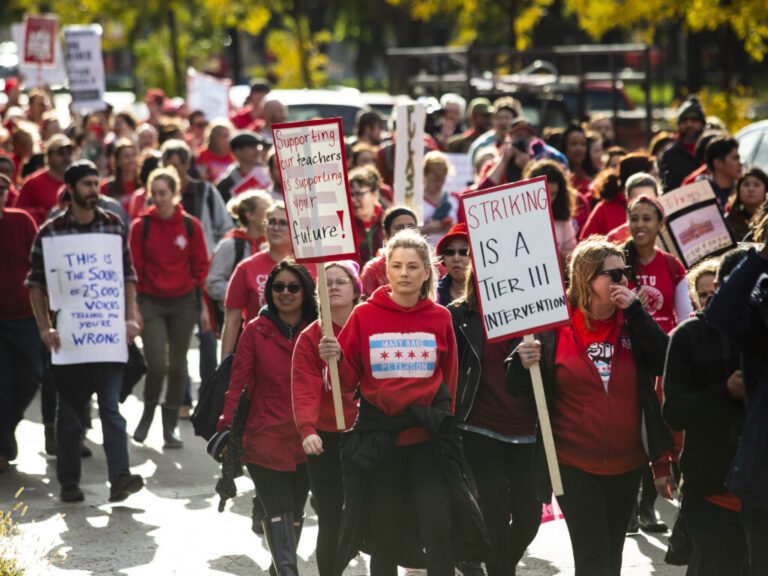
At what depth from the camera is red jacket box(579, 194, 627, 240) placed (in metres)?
10.3

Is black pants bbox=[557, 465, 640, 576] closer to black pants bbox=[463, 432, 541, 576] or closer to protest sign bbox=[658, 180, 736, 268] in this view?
black pants bbox=[463, 432, 541, 576]

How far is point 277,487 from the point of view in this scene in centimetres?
724

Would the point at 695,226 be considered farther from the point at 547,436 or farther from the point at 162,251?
the point at 162,251

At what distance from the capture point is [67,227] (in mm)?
A: 9438

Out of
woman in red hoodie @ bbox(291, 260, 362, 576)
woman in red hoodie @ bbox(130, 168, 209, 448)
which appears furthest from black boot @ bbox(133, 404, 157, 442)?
woman in red hoodie @ bbox(291, 260, 362, 576)

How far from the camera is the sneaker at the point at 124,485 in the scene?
9047 millimetres

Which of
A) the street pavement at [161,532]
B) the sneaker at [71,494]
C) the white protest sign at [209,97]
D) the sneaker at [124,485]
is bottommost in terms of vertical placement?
the street pavement at [161,532]

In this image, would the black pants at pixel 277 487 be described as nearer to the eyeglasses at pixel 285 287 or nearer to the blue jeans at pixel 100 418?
the eyeglasses at pixel 285 287

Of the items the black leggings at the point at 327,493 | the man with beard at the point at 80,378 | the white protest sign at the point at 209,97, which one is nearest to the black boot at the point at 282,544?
the black leggings at the point at 327,493

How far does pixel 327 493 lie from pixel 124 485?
7.78 ft

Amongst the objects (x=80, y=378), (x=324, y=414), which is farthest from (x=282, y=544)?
(x=80, y=378)

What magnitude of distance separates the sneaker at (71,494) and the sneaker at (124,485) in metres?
0.27

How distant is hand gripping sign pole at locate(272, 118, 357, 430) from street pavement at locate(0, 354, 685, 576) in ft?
6.04

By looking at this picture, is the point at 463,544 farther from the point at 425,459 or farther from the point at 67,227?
the point at 67,227
